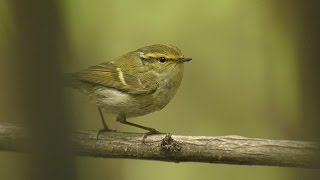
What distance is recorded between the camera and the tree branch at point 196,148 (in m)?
3.61

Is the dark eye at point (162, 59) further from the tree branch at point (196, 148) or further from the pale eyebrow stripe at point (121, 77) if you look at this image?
the tree branch at point (196, 148)

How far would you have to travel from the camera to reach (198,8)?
7504 mm

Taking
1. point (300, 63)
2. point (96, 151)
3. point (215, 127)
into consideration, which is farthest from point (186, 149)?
point (215, 127)

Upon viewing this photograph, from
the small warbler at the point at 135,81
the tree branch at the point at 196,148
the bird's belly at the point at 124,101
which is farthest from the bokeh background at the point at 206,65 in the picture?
the tree branch at the point at 196,148

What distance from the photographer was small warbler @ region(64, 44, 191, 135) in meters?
4.78

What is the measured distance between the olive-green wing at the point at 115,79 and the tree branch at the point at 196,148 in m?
0.79

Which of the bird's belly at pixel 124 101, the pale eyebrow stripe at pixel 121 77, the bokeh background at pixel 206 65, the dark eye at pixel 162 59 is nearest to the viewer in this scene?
the bird's belly at pixel 124 101

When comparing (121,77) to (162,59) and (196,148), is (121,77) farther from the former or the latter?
(196,148)

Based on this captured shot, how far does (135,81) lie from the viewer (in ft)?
16.2

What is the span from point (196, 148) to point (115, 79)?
1.32 metres

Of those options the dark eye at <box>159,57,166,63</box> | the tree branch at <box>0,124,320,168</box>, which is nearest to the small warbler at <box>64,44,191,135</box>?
the dark eye at <box>159,57,166,63</box>

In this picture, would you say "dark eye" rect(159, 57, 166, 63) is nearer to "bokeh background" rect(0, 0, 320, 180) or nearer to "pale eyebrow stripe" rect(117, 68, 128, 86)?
"pale eyebrow stripe" rect(117, 68, 128, 86)

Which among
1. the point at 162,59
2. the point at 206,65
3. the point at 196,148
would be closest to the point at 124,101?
the point at 162,59

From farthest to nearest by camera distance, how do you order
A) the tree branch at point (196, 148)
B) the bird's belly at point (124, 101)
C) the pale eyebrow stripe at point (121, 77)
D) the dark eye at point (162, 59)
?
the dark eye at point (162, 59)
the pale eyebrow stripe at point (121, 77)
the bird's belly at point (124, 101)
the tree branch at point (196, 148)
